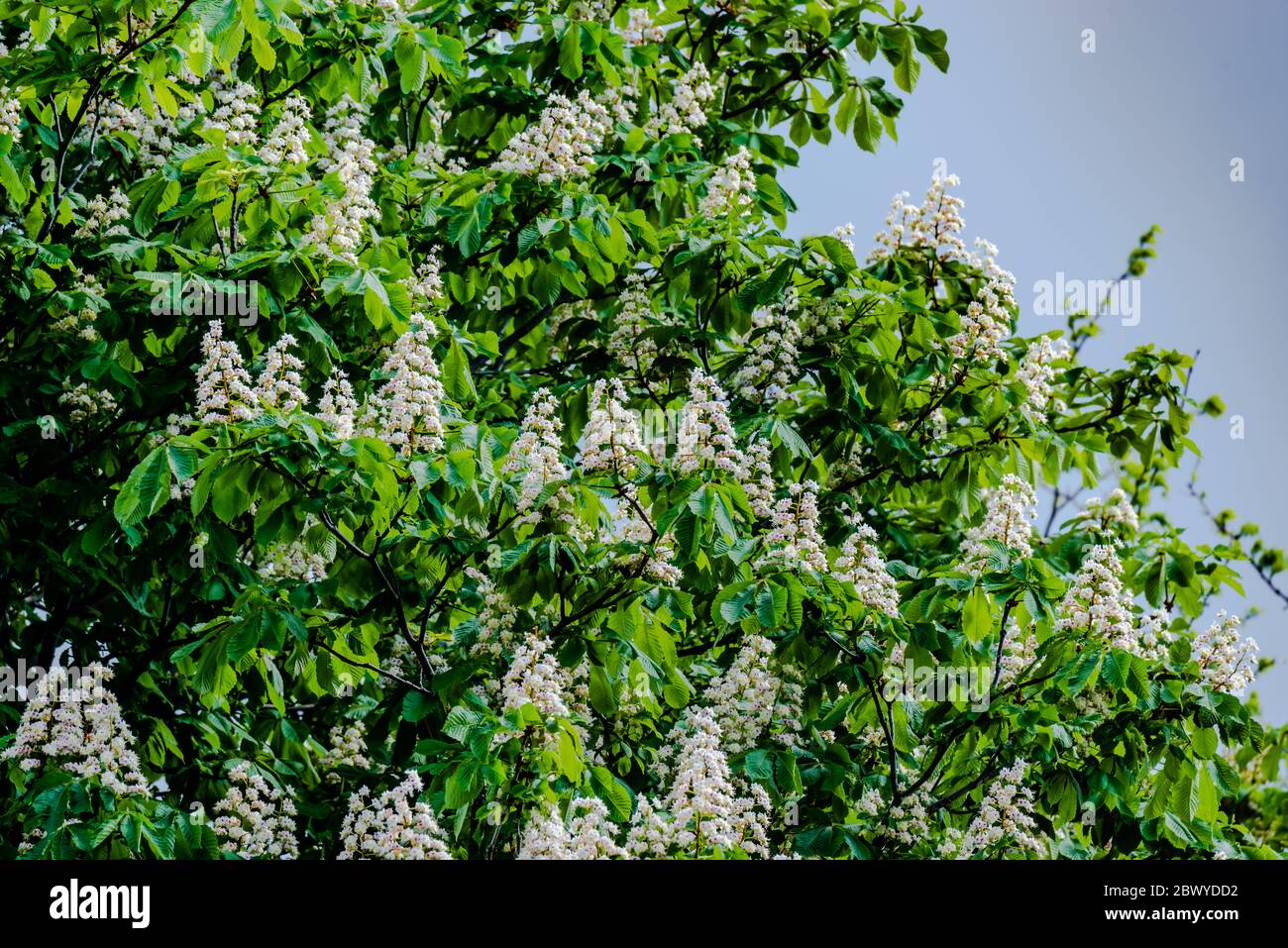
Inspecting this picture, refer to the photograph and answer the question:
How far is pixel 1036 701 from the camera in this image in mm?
6477

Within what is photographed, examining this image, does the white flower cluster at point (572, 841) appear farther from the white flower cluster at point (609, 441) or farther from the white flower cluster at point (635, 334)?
the white flower cluster at point (635, 334)

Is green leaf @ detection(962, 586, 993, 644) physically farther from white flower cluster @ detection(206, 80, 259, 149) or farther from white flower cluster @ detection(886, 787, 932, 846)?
white flower cluster @ detection(206, 80, 259, 149)

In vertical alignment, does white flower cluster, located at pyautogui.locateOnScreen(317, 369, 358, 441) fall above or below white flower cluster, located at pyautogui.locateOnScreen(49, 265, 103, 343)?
below

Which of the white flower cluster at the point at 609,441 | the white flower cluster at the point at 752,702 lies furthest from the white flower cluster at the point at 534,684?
the white flower cluster at the point at 752,702

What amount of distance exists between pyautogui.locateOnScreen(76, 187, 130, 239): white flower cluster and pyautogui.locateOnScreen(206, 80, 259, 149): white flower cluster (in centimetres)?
66

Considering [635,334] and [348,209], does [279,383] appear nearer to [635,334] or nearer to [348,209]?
[348,209]

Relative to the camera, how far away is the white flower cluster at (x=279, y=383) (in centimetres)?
589

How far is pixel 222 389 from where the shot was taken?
580 cm

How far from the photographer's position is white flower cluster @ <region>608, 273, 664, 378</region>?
26.3 feet

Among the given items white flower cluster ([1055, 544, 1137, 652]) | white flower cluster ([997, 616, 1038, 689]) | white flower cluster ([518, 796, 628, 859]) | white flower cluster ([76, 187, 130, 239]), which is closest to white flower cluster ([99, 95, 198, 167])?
white flower cluster ([76, 187, 130, 239])

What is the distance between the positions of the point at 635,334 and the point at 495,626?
233 centimetres

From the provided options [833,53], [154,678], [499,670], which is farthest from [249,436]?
[833,53]

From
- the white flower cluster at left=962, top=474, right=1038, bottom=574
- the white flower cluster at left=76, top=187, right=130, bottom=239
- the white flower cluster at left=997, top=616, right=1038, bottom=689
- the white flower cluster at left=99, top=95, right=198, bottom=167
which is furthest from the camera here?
the white flower cluster at left=99, top=95, right=198, bottom=167
